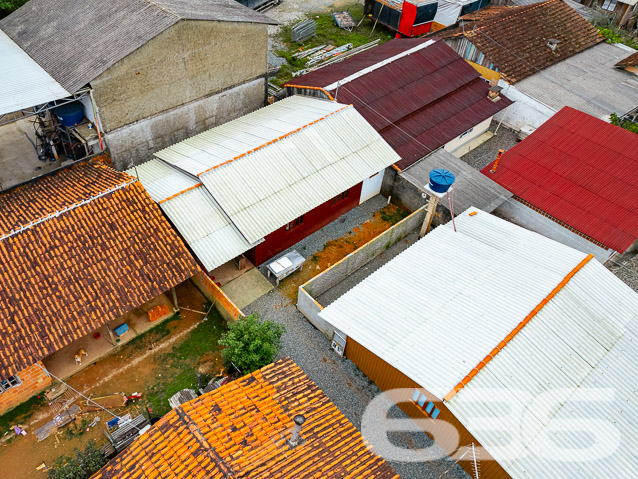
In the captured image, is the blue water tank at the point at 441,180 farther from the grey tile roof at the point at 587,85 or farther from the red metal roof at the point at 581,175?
the grey tile roof at the point at 587,85

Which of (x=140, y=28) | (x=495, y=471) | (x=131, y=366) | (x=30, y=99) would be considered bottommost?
(x=131, y=366)

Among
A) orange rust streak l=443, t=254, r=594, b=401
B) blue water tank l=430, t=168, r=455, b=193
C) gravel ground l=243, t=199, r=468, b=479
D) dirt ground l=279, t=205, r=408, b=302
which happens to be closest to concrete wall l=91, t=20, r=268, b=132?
gravel ground l=243, t=199, r=468, b=479

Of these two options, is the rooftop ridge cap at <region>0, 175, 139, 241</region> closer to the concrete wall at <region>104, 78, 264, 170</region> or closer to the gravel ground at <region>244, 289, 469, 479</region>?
the concrete wall at <region>104, 78, 264, 170</region>

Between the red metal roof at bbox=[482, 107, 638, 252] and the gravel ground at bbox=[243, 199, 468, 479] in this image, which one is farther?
the red metal roof at bbox=[482, 107, 638, 252]

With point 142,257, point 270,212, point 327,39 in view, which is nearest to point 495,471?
point 270,212

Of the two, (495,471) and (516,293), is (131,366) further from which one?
(516,293)

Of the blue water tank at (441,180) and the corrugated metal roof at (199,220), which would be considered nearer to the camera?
the corrugated metal roof at (199,220)

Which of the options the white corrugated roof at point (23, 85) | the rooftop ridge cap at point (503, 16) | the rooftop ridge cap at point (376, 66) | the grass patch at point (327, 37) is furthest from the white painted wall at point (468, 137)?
the white corrugated roof at point (23, 85)
